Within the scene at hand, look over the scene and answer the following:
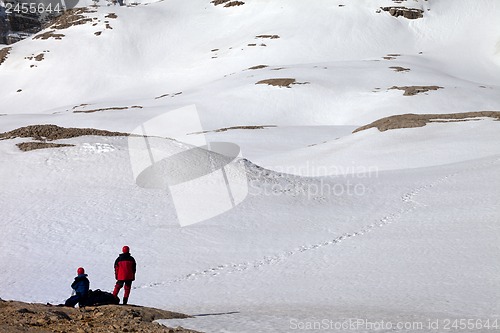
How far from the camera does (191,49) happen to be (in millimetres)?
104062

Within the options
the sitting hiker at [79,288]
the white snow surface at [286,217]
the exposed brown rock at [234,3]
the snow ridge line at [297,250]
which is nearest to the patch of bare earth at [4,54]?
the exposed brown rock at [234,3]

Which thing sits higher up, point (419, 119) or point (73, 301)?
point (73, 301)

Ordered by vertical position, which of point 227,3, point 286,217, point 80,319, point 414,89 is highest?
point 80,319

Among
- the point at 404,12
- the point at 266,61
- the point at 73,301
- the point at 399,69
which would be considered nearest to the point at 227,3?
the point at 404,12

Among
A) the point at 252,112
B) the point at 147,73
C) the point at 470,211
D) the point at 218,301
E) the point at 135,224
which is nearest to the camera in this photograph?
the point at 218,301

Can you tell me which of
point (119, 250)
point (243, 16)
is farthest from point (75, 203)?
point (243, 16)

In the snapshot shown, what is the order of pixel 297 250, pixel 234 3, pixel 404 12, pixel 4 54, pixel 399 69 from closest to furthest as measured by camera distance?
pixel 297 250 < pixel 399 69 < pixel 4 54 < pixel 404 12 < pixel 234 3

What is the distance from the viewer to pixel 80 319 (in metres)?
9.80

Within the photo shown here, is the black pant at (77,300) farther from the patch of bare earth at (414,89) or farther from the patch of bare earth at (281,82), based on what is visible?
the patch of bare earth at (281,82)

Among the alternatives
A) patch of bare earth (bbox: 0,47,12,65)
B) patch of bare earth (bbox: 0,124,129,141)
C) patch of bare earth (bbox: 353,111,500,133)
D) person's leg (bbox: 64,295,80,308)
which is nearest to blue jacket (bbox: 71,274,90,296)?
person's leg (bbox: 64,295,80,308)

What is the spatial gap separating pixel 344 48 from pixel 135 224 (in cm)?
8330

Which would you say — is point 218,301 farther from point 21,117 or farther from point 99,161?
point 21,117

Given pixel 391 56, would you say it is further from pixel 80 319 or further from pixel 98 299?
pixel 80 319

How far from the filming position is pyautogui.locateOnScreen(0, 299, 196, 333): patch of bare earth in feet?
28.7
